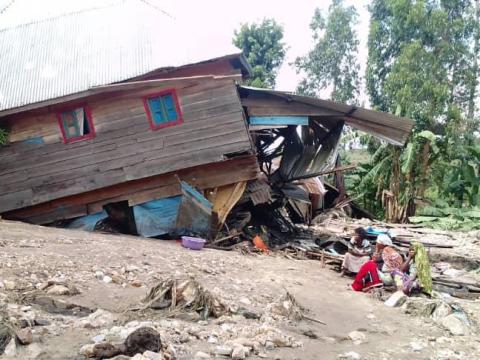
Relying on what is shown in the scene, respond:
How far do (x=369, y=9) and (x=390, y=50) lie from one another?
268 cm

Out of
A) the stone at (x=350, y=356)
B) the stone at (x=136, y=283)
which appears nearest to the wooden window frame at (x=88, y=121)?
the stone at (x=136, y=283)

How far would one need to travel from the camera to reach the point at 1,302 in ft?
13.7

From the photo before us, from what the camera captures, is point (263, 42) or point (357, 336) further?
point (263, 42)

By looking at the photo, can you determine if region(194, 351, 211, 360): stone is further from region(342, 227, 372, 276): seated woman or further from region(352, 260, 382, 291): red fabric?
region(342, 227, 372, 276): seated woman

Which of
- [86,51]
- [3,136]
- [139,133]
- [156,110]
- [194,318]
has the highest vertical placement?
[86,51]

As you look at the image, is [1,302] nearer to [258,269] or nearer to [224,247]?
[258,269]

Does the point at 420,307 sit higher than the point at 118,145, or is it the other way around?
the point at 118,145

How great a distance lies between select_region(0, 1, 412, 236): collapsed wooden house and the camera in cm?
1010

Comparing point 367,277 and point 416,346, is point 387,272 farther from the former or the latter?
point 416,346

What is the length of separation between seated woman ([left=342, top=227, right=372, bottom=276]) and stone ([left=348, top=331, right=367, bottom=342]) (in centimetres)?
315

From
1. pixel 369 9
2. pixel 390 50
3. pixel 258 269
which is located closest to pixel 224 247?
pixel 258 269

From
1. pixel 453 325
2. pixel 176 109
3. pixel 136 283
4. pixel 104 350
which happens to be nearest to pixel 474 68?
pixel 176 109

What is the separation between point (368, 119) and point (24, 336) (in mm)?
8321

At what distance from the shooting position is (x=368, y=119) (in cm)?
1015
